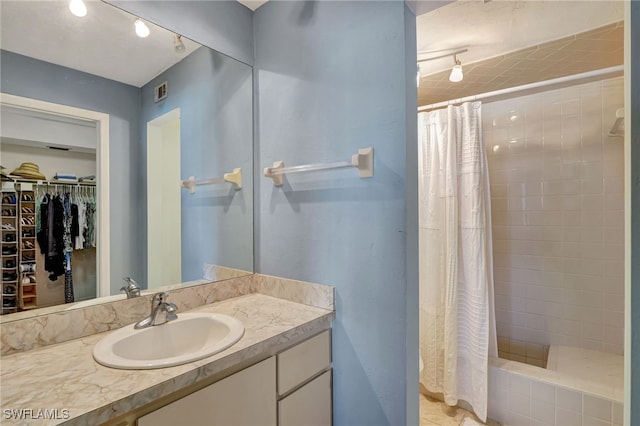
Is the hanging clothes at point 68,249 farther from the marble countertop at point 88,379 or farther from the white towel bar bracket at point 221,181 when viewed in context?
the white towel bar bracket at point 221,181

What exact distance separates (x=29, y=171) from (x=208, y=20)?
1.00 meters

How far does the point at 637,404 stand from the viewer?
0.61 meters

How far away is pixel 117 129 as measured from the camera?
115cm

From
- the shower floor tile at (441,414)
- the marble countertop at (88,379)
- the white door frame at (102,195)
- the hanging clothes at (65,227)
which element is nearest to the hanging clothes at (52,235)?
the hanging clothes at (65,227)

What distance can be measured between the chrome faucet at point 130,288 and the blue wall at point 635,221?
1.50 m

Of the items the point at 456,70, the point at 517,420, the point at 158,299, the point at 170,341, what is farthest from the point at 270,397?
the point at 456,70

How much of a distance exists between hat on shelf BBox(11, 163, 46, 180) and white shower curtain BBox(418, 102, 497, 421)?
1874 mm

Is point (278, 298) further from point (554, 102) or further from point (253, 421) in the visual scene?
point (554, 102)

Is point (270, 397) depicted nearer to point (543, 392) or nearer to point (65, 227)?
point (65, 227)

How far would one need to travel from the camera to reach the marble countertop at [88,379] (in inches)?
24.0

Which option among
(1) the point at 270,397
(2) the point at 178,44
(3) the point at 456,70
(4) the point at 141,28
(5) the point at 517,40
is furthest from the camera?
(3) the point at 456,70

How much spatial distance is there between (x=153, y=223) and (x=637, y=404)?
1.62 meters

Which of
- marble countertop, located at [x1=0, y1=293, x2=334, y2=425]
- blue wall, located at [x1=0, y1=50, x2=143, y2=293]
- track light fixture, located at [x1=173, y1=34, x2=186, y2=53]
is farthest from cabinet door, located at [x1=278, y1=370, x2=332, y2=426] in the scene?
track light fixture, located at [x1=173, y1=34, x2=186, y2=53]

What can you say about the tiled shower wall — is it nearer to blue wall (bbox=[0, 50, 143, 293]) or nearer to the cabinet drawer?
the cabinet drawer
